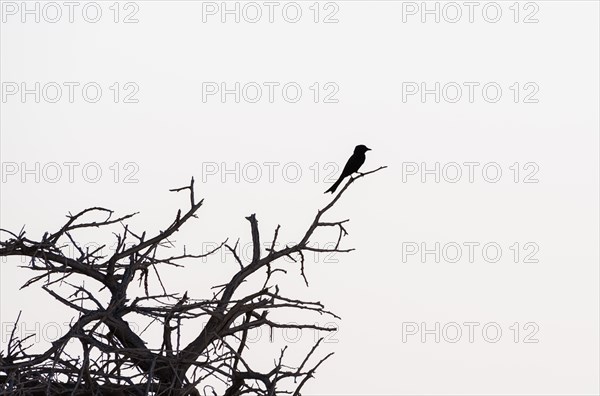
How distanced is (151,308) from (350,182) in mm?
1603

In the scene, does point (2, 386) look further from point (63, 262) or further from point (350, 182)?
point (350, 182)

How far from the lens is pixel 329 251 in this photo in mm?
5949

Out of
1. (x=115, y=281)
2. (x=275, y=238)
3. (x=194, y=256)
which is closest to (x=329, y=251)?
(x=275, y=238)

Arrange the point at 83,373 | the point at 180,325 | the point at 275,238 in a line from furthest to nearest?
1. the point at 275,238
2. the point at 180,325
3. the point at 83,373

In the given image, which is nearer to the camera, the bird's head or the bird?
the bird

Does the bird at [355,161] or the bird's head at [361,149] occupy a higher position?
the bird's head at [361,149]

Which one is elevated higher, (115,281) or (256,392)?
(115,281)

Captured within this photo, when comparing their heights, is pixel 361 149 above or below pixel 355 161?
above

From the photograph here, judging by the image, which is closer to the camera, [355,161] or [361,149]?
[355,161]

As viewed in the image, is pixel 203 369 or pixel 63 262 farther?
pixel 63 262

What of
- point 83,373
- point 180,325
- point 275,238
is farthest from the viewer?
point 275,238

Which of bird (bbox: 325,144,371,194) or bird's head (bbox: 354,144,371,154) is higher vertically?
bird's head (bbox: 354,144,371,154)

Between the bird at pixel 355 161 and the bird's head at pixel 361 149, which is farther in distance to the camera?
the bird's head at pixel 361 149

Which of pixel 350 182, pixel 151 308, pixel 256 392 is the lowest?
pixel 256 392
